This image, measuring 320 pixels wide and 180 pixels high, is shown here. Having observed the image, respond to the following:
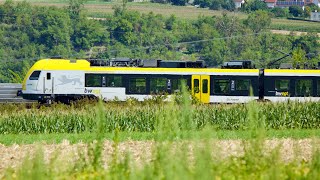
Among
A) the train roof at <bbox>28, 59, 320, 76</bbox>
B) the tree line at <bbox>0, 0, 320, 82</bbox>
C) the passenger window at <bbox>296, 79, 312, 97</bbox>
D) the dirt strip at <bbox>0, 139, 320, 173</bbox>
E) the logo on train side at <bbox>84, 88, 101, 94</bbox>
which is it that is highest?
the dirt strip at <bbox>0, 139, 320, 173</bbox>

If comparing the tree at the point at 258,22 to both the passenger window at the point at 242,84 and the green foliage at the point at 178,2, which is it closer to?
the green foliage at the point at 178,2

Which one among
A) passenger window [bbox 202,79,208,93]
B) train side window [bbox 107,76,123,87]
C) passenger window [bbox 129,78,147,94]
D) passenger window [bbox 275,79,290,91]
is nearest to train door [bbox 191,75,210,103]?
passenger window [bbox 202,79,208,93]

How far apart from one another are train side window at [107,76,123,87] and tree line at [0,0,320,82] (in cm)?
7242

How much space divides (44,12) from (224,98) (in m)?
104

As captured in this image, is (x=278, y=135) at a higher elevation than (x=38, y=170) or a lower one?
lower

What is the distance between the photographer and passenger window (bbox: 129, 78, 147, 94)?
5231 centimetres

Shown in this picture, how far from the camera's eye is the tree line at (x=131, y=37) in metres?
135

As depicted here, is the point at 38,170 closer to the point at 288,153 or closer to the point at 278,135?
the point at 288,153

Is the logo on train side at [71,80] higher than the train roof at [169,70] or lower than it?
lower

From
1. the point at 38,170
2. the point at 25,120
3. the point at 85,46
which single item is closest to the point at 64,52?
the point at 85,46

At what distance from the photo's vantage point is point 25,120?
33750 mm

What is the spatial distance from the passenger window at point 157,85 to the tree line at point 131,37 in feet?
240

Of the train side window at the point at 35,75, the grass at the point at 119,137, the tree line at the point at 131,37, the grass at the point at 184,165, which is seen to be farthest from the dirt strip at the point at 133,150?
the tree line at the point at 131,37

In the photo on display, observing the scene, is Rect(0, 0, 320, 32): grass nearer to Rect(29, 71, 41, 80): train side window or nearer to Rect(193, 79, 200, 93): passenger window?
Rect(193, 79, 200, 93): passenger window
